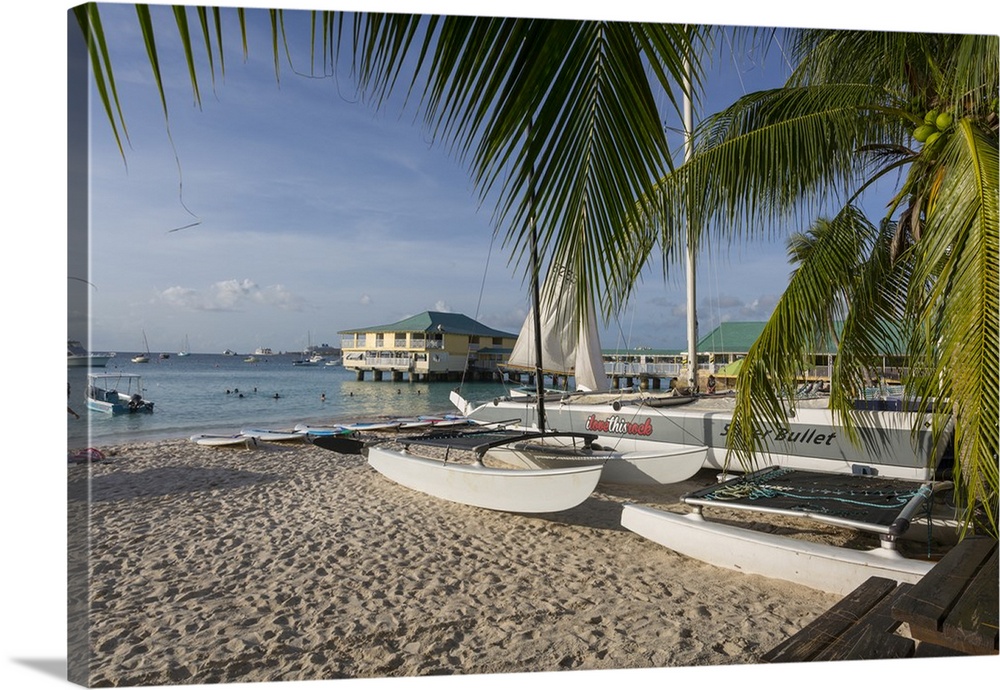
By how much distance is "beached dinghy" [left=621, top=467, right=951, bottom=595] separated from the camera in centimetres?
309

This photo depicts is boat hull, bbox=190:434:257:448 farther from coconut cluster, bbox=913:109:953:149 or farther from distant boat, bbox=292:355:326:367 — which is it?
distant boat, bbox=292:355:326:367

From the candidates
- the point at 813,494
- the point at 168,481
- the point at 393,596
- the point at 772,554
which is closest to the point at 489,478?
the point at 393,596

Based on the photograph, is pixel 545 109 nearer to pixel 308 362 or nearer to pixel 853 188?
pixel 853 188

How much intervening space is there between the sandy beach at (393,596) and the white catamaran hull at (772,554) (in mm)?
82

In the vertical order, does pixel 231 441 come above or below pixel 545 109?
below

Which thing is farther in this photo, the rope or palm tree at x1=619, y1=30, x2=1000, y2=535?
the rope

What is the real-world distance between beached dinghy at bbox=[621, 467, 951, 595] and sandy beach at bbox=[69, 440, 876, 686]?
13cm

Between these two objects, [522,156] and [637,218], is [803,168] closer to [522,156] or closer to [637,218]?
[637,218]

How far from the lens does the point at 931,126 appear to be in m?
2.74

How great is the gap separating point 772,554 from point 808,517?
0.32 m

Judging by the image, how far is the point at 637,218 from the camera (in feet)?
3.33

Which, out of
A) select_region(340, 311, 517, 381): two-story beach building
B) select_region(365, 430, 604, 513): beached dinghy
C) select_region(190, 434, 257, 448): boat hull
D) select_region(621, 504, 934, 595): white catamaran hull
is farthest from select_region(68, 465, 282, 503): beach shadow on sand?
select_region(340, 311, 517, 381): two-story beach building

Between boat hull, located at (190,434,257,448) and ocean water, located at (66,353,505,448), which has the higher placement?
boat hull, located at (190,434,257,448)

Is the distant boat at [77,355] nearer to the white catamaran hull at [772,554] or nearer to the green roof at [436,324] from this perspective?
the white catamaran hull at [772,554]
